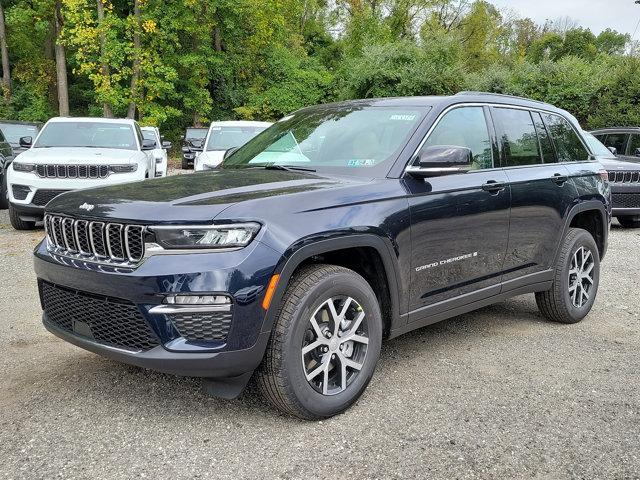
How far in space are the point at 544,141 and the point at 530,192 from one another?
70 cm

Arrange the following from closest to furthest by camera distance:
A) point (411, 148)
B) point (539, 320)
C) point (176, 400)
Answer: point (176, 400) < point (411, 148) < point (539, 320)

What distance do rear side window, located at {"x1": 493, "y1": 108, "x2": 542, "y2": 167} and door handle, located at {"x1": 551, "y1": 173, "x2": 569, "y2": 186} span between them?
0.17 m

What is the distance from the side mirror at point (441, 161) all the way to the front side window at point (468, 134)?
12.4 inches

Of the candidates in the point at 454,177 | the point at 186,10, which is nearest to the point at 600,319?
the point at 454,177

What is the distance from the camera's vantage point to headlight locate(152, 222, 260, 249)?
111 inches

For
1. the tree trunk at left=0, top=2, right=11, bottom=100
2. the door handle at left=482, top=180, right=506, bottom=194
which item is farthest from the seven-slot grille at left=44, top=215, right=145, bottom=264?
the tree trunk at left=0, top=2, right=11, bottom=100

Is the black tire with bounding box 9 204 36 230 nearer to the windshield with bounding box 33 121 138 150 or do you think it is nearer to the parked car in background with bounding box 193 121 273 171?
the windshield with bounding box 33 121 138 150

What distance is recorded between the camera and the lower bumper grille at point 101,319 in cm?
290

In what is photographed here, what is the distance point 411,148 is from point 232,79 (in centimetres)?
3158

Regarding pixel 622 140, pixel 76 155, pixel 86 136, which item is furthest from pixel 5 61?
pixel 622 140

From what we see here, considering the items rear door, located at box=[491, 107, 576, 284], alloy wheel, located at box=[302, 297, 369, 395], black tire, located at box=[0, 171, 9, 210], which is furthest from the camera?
black tire, located at box=[0, 171, 9, 210]

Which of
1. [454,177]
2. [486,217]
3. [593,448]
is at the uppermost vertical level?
[454,177]

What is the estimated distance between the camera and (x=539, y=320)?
531 centimetres

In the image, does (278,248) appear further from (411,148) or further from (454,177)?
(454,177)
